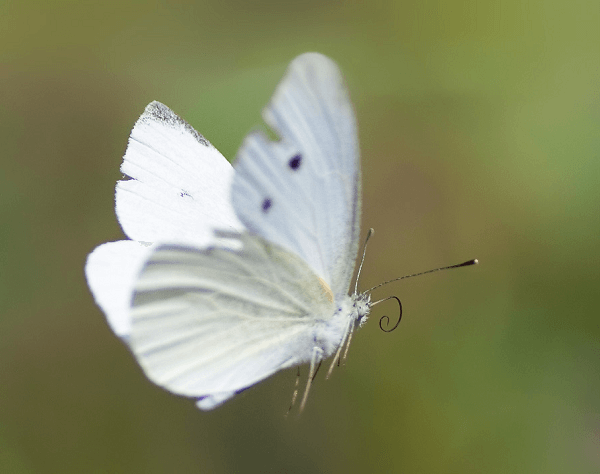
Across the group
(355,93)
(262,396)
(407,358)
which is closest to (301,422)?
(262,396)

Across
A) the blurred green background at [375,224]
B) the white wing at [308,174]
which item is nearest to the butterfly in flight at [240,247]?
the white wing at [308,174]

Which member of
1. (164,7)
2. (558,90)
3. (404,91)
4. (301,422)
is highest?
(164,7)

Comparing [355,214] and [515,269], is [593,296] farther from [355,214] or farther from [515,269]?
[355,214]

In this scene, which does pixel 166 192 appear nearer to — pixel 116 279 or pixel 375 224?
pixel 116 279

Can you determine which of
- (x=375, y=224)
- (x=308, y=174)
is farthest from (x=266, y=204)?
(x=375, y=224)

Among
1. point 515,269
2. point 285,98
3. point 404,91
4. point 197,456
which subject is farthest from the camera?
point 404,91

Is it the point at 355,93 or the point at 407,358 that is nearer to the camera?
the point at 407,358

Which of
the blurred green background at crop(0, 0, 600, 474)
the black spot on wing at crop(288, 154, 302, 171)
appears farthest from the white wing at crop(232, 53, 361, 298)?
the blurred green background at crop(0, 0, 600, 474)

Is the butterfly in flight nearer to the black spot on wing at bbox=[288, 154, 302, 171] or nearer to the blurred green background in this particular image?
the black spot on wing at bbox=[288, 154, 302, 171]
